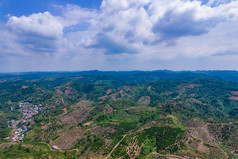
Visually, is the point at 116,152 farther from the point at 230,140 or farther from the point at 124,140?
the point at 230,140

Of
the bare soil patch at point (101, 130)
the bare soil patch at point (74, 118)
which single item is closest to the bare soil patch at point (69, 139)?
the bare soil patch at point (101, 130)

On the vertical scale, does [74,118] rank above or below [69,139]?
above

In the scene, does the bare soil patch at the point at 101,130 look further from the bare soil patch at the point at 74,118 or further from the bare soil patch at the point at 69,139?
the bare soil patch at the point at 74,118

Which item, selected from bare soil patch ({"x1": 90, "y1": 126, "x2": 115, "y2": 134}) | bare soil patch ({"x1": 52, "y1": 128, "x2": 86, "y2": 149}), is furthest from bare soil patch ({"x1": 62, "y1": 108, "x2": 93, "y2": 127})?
bare soil patch ({"x1": 90, "y1": 126, "x2": 115, "y2": 134})

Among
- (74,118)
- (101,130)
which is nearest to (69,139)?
(101,130)

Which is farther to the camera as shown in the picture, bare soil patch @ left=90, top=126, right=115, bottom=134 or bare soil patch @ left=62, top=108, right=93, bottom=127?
bare soil patch @ left=62, top=108, right=93, bottom=127

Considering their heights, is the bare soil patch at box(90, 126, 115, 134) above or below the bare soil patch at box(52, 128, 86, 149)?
above

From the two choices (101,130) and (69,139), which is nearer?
(69,139)

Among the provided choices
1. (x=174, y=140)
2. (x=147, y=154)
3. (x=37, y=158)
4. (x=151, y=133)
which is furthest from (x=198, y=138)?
(x=37, y=158)

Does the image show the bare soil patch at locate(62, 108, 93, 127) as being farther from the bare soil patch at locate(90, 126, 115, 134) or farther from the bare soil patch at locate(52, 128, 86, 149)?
the bare soil patch at locate(90, 126, 115, 134)

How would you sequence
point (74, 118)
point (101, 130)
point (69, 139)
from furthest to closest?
point (74, 118), point (101, 130), point (69, 139)

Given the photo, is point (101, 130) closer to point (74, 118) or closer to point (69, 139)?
point (69, 139)
